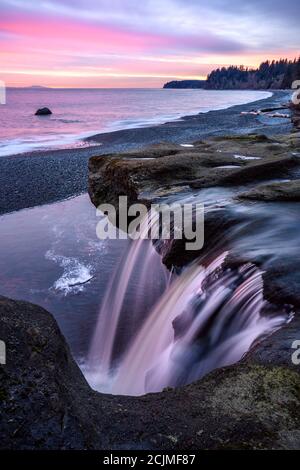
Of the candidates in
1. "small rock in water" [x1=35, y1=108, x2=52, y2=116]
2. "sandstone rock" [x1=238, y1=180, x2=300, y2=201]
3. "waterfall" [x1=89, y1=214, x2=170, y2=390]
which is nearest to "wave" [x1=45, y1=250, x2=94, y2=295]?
"waterfall" [x1=89, y1=214, x2=170, y2=390]

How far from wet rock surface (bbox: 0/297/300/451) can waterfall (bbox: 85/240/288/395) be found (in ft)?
4.74

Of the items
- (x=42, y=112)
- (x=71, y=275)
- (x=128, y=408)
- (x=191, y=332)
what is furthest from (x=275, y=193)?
(x=42, y=112)

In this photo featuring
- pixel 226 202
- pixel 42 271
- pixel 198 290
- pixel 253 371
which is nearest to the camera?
pixel 253 371

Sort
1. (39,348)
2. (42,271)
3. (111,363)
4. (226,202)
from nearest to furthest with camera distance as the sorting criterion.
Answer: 1. (39,348)
2. (111,363)
3. (226,202)
4. (42,271)

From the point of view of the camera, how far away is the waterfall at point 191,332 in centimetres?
554

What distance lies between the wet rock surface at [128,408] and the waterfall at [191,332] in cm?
144

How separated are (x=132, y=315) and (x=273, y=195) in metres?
4.17

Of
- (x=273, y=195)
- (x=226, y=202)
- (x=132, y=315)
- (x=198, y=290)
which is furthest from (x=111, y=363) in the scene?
(x=273, y=195)

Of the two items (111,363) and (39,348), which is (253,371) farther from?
(111,363)

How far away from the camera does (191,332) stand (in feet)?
20.4

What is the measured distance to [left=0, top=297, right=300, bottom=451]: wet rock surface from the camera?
296 cm

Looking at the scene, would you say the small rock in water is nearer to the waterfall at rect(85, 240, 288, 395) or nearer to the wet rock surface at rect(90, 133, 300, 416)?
the wet rock surface at rect(90, 133, 300, 416)

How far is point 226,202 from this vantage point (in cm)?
935
